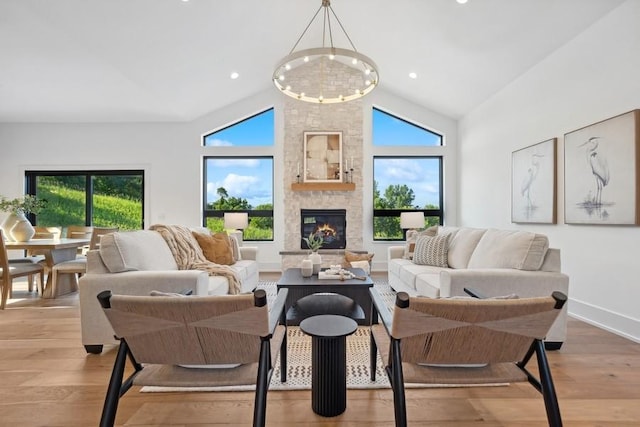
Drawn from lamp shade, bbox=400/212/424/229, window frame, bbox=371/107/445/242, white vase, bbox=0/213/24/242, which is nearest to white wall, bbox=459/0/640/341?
lamp shade, bbox=400/212/424/229

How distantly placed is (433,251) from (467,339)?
2747mm

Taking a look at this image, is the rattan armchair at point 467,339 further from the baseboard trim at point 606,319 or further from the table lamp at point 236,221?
the table lamp at point 236,221

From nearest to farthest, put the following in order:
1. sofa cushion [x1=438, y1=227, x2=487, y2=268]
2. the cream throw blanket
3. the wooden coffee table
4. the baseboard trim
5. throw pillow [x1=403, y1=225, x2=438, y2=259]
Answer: the baseboard trim < the wooden coffee table < the cream throw blanket < sofa cushion [x1=438, y1=227, x2=487, y2=268] < throw pillow [x1=403, y1=225, x2=438, y2=259]

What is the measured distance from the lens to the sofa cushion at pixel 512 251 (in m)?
2.65

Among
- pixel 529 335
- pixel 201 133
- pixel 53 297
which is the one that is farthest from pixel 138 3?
pixel 529 335

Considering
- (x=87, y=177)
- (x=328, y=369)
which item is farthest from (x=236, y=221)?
(x=328, y=369)

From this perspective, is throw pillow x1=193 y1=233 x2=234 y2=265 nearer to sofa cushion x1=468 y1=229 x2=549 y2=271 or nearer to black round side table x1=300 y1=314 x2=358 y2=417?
black round side table x1=300 y1=314 x2=358 y2=417

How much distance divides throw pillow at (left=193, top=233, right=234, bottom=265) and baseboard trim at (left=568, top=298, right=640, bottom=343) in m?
3.74

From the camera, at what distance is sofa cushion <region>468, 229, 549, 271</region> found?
8.70 ft

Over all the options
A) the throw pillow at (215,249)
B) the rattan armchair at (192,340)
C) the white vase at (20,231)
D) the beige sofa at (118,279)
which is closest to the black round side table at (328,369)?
the rattan armchair at (192,340)

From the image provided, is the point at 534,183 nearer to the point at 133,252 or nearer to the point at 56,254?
the point at 133,252

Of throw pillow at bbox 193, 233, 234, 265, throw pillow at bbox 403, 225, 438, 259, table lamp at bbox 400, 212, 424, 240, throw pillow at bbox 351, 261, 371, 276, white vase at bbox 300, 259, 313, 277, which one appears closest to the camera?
white vase at bbox 300, 259, 313, 277

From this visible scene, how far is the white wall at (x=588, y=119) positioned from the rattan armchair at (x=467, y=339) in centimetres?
235

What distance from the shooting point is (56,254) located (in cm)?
450
